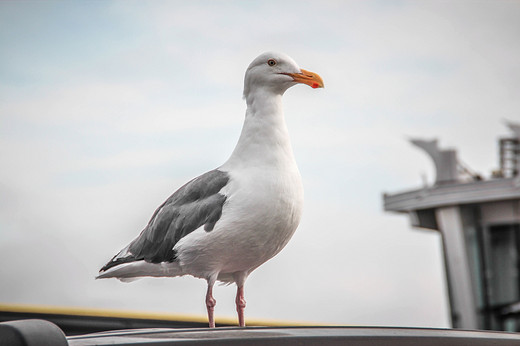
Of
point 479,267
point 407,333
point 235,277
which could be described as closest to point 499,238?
point 479,267

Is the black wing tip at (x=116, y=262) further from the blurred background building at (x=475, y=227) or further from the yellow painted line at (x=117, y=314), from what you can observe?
the blurred background building at (x=475, y=227)

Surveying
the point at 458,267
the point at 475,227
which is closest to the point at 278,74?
the point at 458,267

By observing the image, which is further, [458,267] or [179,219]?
[458,267]

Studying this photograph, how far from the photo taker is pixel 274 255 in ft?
8.22

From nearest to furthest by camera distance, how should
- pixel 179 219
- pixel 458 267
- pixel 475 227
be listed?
pixel 179 219, pixel 458 267, pixel 475 227

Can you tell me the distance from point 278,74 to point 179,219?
0.71m

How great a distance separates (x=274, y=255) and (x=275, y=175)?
1.07ft

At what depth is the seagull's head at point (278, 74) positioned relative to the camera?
2.56 metres

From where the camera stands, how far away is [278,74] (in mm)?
2570

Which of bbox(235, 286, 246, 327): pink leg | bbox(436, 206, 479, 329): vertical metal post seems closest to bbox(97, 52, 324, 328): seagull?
bbox(235, 286, 246, 327): pink leg

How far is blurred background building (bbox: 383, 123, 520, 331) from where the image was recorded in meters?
10.5

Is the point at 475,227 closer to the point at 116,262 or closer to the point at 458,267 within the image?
the point at 458,267

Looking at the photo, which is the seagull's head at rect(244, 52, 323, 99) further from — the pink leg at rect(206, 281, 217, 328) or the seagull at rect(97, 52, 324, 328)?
the pink leg at rect(206, 281, 217, 328)

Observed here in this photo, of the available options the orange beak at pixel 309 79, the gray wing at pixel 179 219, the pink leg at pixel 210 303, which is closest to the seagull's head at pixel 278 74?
the orange beak at pixel 309 79
